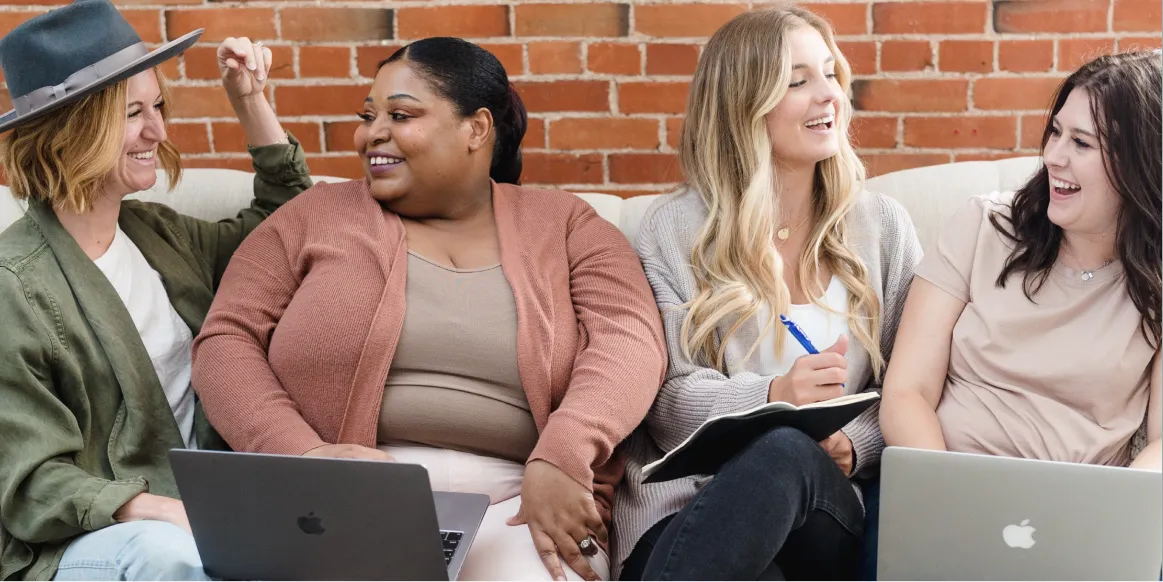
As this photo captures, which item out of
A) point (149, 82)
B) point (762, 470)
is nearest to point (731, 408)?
point (762, 470)

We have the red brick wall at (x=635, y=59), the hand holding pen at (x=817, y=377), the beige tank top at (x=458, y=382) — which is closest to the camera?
the hand holding pen at (x=817, y=377)

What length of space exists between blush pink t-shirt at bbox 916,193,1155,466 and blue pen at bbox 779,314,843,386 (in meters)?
0.22

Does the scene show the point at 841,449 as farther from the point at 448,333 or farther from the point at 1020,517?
the point at 448,333

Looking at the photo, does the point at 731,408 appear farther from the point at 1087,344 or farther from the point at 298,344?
the point at 298,344

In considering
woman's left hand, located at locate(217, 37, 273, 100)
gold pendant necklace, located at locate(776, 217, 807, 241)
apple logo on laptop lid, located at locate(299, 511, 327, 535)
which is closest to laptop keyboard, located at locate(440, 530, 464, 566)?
apple logo on laptop lid, located at locate(299, 511, 327, 535)

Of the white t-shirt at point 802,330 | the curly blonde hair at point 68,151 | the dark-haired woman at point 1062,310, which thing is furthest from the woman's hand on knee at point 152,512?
the dark-haired woman at point 1062,310

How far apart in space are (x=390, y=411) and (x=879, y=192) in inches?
39.8

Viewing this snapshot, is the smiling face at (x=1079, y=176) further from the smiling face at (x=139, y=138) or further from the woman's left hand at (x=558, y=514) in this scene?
the smiling face at (x=139, y=138)

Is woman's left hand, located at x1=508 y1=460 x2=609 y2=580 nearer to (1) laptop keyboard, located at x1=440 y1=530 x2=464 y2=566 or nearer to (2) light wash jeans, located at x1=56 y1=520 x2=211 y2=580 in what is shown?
(1) laptop keyboard, located at x1=440 y1=530 x2=464 y2=566

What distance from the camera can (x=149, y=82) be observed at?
1.72 meters

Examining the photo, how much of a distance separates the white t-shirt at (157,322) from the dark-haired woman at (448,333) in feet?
0.25

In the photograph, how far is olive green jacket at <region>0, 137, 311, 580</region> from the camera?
1.50 metres

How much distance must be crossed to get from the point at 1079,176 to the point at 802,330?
1.59ft

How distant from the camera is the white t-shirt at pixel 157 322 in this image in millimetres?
1712
